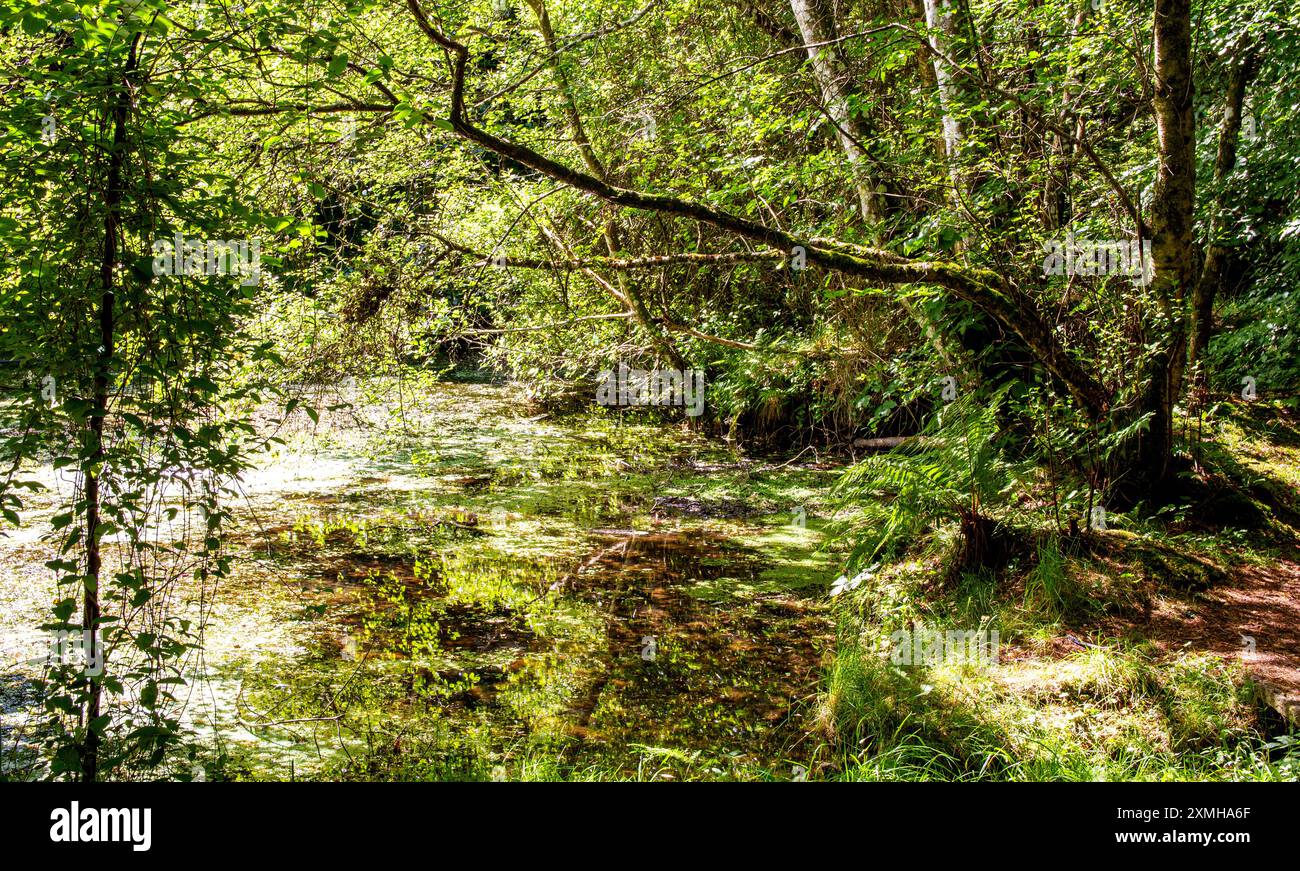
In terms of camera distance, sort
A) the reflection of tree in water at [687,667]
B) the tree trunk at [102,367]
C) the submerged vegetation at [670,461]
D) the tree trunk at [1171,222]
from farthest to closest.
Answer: the tree trunk at [1171,222], the reflection of tree in water at [687,667], the submerged vegetation at [670,461], the tree trunk at [102,367]

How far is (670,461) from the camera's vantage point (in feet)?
35.4

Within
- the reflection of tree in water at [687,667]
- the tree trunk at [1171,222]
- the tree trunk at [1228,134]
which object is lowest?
the reflection of tree in water at [687,667]

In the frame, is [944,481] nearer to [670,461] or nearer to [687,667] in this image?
[687,667]

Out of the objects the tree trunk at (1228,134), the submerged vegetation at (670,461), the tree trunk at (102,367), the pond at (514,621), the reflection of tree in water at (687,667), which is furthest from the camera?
the tree trunk at (1228,134)

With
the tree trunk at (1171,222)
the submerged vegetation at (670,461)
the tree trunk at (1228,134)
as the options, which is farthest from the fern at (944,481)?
the tree trunk at (1228,134)

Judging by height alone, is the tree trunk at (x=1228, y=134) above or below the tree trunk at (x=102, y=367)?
above

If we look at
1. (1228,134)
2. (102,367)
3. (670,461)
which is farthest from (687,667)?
(1228,134)

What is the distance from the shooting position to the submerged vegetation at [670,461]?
10.1 ft

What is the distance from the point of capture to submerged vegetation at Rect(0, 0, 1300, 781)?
3.09 metres

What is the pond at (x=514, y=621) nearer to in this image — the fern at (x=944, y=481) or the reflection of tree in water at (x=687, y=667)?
the reflection of tree in water at (x=687, y=667)

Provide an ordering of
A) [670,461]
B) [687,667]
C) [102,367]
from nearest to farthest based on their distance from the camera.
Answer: [102,367] → [687,667] → [670,461]

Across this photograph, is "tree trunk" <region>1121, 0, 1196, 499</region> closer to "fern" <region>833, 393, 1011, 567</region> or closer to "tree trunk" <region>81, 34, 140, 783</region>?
"fern" <region>833, 393, 1011, 567</region>
